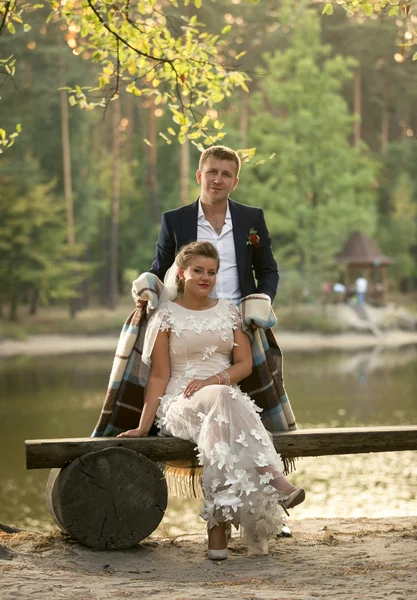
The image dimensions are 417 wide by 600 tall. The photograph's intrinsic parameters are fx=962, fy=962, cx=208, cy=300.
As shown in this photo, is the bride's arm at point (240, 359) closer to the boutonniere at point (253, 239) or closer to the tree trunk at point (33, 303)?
the boutonniere at point (253, 239)

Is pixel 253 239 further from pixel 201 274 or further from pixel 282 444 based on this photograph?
pixel 282 444

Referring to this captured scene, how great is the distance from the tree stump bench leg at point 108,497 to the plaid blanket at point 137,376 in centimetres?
28

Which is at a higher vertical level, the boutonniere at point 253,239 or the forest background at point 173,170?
the forest background at point 173,170

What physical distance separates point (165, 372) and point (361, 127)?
3551cm

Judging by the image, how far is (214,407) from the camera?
4.29 meters

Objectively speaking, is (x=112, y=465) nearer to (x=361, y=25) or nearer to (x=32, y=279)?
(x=32, y=279)

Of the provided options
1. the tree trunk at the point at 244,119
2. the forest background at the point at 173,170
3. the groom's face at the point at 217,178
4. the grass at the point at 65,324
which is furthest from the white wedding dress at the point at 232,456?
the tree trunk at the point at 244,119

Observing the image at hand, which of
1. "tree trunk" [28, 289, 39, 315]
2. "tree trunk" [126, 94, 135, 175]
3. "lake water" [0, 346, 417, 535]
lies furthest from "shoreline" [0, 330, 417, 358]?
"tree trunk" [126, 94, 135, 175]

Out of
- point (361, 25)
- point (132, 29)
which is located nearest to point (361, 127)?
point (361, 25)

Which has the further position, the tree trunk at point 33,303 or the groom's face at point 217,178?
the tree trunk at point 33,303

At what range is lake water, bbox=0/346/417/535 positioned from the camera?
860 cm

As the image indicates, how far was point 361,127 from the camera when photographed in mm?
38750

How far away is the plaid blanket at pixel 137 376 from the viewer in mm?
4648

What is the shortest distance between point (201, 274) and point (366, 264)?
86.8 feet
